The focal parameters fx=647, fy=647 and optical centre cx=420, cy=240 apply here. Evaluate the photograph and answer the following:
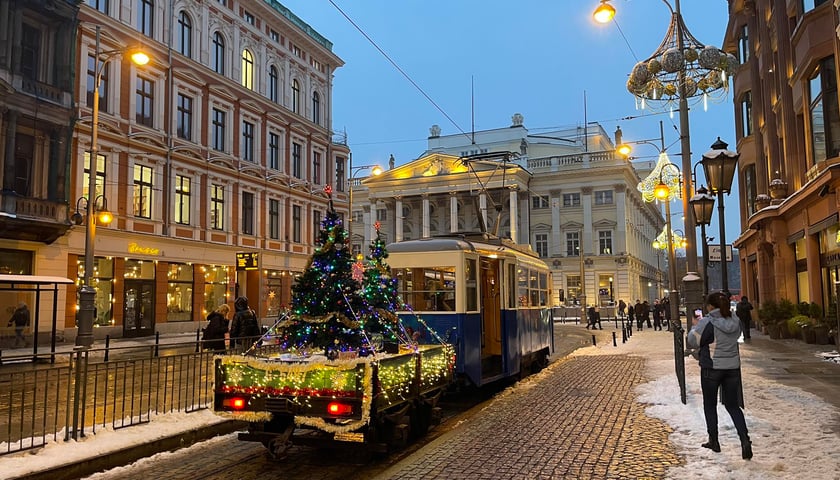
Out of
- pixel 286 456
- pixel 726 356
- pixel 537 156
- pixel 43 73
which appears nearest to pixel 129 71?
pixel 43 73

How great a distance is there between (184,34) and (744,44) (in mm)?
28073

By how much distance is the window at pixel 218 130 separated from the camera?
35062 millimetres

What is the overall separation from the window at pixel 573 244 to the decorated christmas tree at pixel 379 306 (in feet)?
231

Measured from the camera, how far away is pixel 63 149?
84.2 feet

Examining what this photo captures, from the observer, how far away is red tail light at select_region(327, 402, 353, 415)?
6.93 meters

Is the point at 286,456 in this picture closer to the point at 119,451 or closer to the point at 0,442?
the point at 119,451

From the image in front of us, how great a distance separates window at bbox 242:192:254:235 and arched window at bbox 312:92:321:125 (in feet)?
31.0

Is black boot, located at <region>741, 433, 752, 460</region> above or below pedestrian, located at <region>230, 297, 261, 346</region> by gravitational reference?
below

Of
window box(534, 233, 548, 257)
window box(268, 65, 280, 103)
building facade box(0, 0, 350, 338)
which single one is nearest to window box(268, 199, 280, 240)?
building facade box(0, 0, 350, 338)

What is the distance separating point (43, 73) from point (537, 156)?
68.0 m

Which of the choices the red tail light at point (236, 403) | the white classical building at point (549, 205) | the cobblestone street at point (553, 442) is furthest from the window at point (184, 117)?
the white classical building at point (549, 205)

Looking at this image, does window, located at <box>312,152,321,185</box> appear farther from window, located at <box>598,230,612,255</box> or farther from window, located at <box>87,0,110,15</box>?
window, located at <box>598,230,612,255</box>

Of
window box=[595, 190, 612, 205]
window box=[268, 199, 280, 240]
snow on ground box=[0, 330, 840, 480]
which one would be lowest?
snow on ground box=[0, 330, 840, 480]

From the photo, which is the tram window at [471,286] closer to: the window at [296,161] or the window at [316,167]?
the window at [296,161]
